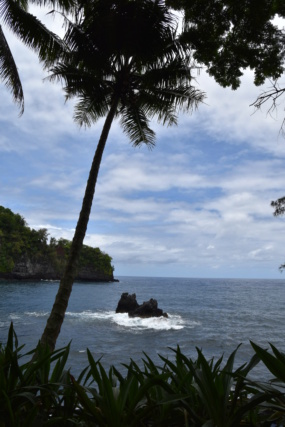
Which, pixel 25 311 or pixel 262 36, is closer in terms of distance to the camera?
pixel 262 36

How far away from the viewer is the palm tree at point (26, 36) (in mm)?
7477

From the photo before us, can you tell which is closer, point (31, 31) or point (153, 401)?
point (153, 401)

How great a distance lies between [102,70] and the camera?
818 centimetres

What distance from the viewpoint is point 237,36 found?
5.92 meters

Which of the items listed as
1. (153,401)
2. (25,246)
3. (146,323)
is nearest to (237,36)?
(153,401)

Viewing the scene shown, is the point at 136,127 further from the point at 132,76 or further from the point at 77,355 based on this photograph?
the point at 77,355

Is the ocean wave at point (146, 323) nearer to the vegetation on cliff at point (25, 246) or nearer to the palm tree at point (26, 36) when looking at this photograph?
the palm tree at point (26, 36)

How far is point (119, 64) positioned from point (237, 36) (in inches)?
132

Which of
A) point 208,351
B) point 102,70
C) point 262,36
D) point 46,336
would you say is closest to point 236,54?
point 262,36

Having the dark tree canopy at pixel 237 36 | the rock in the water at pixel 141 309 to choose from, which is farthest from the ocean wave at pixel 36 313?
the dark tree canopy at pixel 237 36

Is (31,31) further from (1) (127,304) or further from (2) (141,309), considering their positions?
(1) (127,304)

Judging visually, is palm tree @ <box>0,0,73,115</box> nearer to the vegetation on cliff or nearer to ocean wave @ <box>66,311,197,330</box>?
ocean wave @ <box>66,311,197,330</box>

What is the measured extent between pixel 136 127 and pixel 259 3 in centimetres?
548

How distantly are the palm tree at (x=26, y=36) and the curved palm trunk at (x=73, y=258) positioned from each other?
1.94 meters
